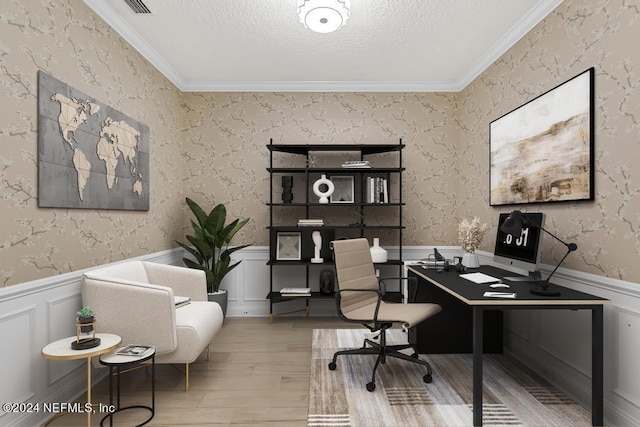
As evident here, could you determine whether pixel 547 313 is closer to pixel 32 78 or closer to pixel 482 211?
pixel 482 211

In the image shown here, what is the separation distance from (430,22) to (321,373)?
294cm

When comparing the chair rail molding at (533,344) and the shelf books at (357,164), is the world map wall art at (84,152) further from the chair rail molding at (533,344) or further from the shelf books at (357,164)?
the shelf books at (357,164)

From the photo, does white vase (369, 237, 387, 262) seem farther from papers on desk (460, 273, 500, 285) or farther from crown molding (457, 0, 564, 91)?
crown molding (457, 0, 564, 91)

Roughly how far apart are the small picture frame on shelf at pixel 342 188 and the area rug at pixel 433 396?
1.87 m

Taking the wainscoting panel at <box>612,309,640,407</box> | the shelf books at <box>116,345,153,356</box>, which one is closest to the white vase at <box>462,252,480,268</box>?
the wainscoting panel at <box>612,309,640,407</box>

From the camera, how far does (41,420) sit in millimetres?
2240

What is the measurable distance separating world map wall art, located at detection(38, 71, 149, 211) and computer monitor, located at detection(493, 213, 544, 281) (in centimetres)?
303

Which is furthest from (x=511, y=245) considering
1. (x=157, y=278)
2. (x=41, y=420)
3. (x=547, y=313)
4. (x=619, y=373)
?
(x=41, y=420)


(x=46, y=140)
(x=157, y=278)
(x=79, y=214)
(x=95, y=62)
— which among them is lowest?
(x=157, y=278)

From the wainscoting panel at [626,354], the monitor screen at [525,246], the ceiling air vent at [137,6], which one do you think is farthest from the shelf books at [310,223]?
the wainscoting panel at [626,354]

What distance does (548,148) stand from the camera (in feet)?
9.23

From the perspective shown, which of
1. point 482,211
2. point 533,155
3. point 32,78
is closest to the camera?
point 32,78

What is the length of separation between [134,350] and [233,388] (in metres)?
0.75

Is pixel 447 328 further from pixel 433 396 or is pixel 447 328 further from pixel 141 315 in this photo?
pixel 141 315
